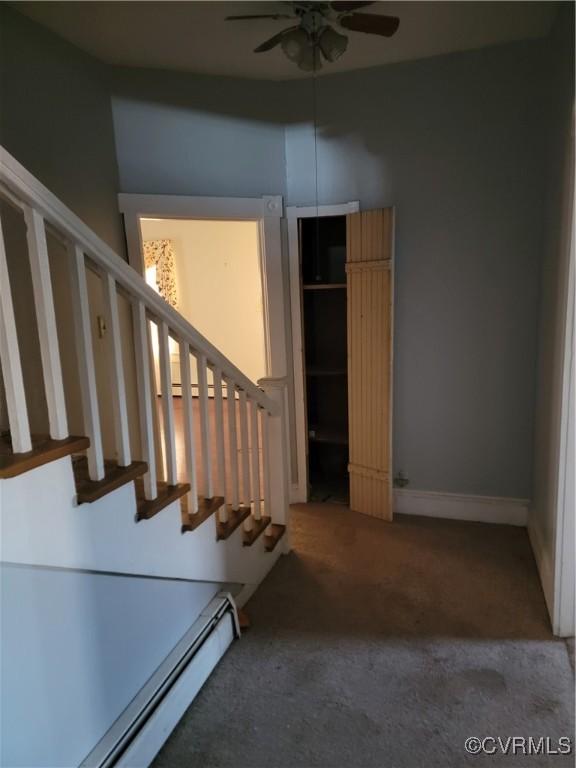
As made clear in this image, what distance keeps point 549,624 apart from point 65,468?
6.60 feet

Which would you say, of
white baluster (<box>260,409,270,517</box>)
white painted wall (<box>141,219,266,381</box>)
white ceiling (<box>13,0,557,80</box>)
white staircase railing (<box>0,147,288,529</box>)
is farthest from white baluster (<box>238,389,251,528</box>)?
white painted wall (<box>141,219,266,381</box>)

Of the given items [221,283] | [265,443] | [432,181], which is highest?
[432,181]

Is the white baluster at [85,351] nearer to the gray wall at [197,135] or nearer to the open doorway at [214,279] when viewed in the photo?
the gray wall at [197,135]

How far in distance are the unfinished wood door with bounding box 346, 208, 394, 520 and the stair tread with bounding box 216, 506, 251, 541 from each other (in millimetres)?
1093

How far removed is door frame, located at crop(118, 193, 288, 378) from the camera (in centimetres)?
283

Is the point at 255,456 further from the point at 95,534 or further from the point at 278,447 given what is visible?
the point at 95,534

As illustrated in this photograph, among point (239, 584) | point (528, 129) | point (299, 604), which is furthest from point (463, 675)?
point (528, 129)

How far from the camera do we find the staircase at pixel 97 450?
1.16 metres

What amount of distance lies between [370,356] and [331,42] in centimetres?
163

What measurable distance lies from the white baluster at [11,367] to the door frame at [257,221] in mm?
1775

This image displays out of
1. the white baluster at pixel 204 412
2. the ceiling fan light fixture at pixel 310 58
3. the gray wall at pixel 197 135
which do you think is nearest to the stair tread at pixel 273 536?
the white baluster at pixel 204 412

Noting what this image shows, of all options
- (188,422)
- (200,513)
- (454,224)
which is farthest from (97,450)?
(454,224)

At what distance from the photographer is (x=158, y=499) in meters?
1.68

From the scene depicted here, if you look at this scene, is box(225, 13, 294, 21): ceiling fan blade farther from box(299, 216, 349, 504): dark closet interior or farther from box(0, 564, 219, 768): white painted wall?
box(0, 564, 219, 768): white painted wall
